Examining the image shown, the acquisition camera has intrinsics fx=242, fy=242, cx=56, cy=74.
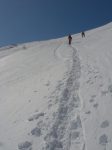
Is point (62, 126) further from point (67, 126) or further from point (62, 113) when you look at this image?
point (62, 113)

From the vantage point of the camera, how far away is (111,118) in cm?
741

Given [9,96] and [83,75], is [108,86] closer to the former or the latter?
[83,75]

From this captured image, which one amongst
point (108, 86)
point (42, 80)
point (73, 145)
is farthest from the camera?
point (42, 80)

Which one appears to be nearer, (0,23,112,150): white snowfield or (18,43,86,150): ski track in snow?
(18,43,86,150): ski track in snow

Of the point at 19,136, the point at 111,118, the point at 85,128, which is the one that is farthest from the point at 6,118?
the point at 111,118

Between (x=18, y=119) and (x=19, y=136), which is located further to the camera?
(x=18, y=119)

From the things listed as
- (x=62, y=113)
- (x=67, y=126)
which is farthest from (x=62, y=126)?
(x=62, y=113)

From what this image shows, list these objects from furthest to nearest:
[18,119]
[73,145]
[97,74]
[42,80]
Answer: [42,80], [97,74], [18,119], [73,145]

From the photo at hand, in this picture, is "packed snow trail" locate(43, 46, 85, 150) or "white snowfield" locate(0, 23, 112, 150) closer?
"packed snow trail" locate(43, 46, 85, 150)

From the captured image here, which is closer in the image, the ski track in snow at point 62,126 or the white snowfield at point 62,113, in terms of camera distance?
the ski track in snow at point 62,126

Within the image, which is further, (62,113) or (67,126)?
(62,113)

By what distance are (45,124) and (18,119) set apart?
55.9 inches

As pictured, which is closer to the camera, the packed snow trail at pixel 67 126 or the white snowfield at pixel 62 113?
the packed snow trail at pixel 67 126

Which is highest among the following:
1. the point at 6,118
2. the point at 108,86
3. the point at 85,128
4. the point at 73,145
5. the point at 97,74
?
the point at 97,74
